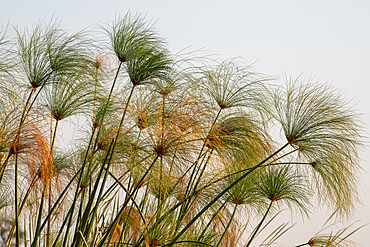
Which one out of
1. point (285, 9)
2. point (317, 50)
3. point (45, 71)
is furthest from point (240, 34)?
point (45, 71)

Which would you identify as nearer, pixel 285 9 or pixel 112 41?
pixel 112 41

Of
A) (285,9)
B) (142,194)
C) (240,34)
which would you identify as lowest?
(142,194)

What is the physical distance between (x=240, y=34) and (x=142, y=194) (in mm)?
1899

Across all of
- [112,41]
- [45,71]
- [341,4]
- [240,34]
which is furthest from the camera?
[341,4]

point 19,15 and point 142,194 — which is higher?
point 19,15

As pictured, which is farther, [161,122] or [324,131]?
[324,131]

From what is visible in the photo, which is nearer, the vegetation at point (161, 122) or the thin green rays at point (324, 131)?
the vegetation at point (161, 122)

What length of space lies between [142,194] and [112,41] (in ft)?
2.91

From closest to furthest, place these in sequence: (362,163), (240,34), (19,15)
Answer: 1. (362,163)
2. (19,15)
3. (240,34)

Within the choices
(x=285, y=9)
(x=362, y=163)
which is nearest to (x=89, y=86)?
(x=362, y=163)

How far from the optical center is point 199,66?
2.35 meters

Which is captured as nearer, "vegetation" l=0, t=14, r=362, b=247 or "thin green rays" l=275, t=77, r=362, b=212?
"vegetation" l=0, t=14, r=362, b=247

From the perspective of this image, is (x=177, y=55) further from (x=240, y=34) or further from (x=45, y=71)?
(x=240, y=34)

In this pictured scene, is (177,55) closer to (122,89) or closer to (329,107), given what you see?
(122,89)
